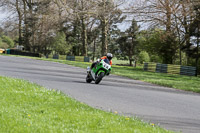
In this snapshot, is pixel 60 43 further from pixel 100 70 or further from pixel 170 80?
pixel 100 70

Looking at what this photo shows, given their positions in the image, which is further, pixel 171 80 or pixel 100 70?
pixel 171 80

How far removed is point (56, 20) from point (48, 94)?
43.6m

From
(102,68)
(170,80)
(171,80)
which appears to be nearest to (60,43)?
(171,80)

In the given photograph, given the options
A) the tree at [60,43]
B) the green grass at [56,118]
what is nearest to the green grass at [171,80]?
the green grass at [56,118]

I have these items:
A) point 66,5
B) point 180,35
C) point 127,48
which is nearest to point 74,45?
point 127,48

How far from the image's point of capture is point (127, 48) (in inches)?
3497

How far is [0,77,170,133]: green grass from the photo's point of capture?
5427 millimetres

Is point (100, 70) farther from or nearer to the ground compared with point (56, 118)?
farther from the ground

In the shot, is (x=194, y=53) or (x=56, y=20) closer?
(x=194, y=53)

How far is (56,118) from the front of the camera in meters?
6.23

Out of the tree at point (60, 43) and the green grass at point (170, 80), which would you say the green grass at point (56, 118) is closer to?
the green grass at point (170, 80)

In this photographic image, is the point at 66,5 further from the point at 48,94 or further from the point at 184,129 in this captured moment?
the point at 184,129

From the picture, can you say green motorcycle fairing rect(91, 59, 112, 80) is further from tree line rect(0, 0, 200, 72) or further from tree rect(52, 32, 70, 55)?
tree rect(52, 32, 70, 55)

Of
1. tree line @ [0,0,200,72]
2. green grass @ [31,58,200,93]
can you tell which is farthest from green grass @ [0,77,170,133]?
tree line @ [0,0,200,72]
